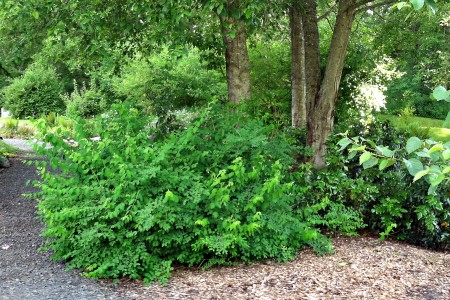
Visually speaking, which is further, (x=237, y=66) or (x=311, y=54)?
(x=311, y=54)

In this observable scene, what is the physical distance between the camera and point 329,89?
632cm

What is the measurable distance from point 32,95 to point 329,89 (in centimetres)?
1644

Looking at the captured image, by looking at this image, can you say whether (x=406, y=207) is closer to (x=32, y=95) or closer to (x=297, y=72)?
(x=297, y=72)

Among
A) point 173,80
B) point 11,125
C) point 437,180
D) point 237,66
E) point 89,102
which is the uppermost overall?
point 173,80

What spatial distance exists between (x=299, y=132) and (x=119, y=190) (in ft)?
11.4

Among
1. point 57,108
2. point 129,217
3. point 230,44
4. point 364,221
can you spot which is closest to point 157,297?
point 129,217

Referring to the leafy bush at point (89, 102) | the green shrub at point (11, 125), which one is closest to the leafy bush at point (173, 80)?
the leafy bush at point (89, 102)

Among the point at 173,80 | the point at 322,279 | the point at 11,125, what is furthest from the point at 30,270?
the point at 11,125

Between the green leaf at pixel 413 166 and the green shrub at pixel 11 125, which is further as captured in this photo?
the green shrub at pixel 11 125

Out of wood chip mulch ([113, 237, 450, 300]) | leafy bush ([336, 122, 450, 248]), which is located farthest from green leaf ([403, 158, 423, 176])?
leafy bush ([336, 122, 450, 248])

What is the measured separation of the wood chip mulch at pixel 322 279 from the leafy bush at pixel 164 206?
129mm

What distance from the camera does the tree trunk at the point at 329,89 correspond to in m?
6.18

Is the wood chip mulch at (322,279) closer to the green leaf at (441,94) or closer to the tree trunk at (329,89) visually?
the tree trunk at (329,89)

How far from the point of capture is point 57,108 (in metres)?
20.2
